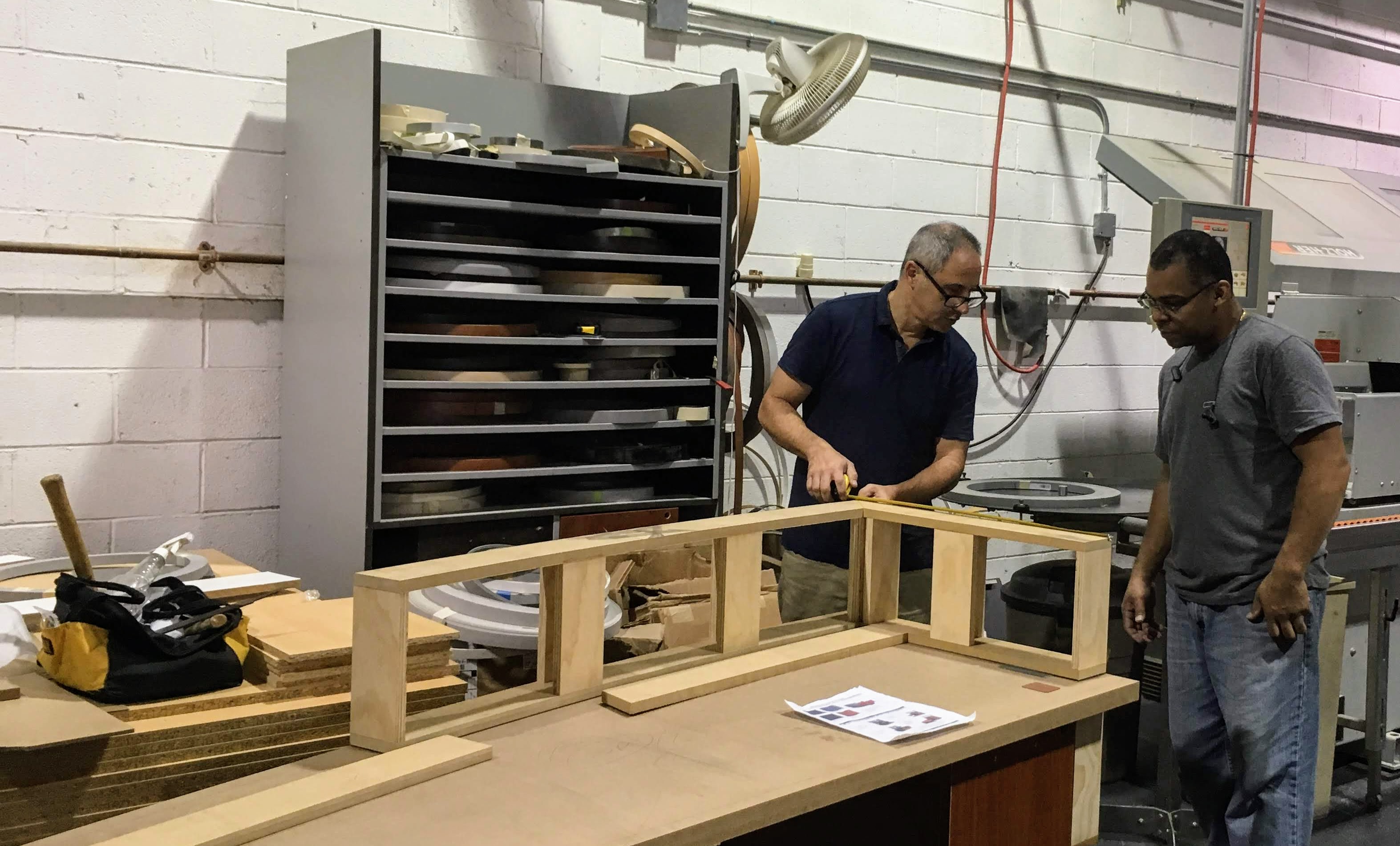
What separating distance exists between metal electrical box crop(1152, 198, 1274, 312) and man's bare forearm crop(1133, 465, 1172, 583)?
2.93 ft

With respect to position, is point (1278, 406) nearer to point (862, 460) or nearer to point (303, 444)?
point (862, 460)

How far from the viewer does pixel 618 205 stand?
2.55m

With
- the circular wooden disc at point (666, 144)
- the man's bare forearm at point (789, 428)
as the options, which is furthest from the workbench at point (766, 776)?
the circular wooden disc at point (666, 144)

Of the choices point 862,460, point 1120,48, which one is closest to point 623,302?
point 862,460

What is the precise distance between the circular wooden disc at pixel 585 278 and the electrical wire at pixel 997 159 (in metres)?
1.73

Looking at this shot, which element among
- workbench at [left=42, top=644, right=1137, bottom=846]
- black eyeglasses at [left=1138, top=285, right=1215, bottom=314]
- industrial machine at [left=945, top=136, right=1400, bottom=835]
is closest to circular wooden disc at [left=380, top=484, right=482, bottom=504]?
workbench at [left=42, top=644, right=1137, bottom=846]

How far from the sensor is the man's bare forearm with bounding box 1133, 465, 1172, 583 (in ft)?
8.19

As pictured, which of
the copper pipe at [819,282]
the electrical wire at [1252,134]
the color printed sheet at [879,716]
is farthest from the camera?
the electrical wire at [1252,134]

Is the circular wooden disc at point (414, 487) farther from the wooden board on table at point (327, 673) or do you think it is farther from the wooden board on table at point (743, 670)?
the wooden board on table at point (743, 670)

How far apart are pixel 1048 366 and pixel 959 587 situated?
263cm

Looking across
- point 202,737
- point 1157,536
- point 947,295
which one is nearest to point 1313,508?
point 1157,536

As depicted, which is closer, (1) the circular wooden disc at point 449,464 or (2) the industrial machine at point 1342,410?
(1) the circular wooden disc at point 449,464

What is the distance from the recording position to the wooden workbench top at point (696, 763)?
41.9 inches

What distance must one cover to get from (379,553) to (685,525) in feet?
3.49
